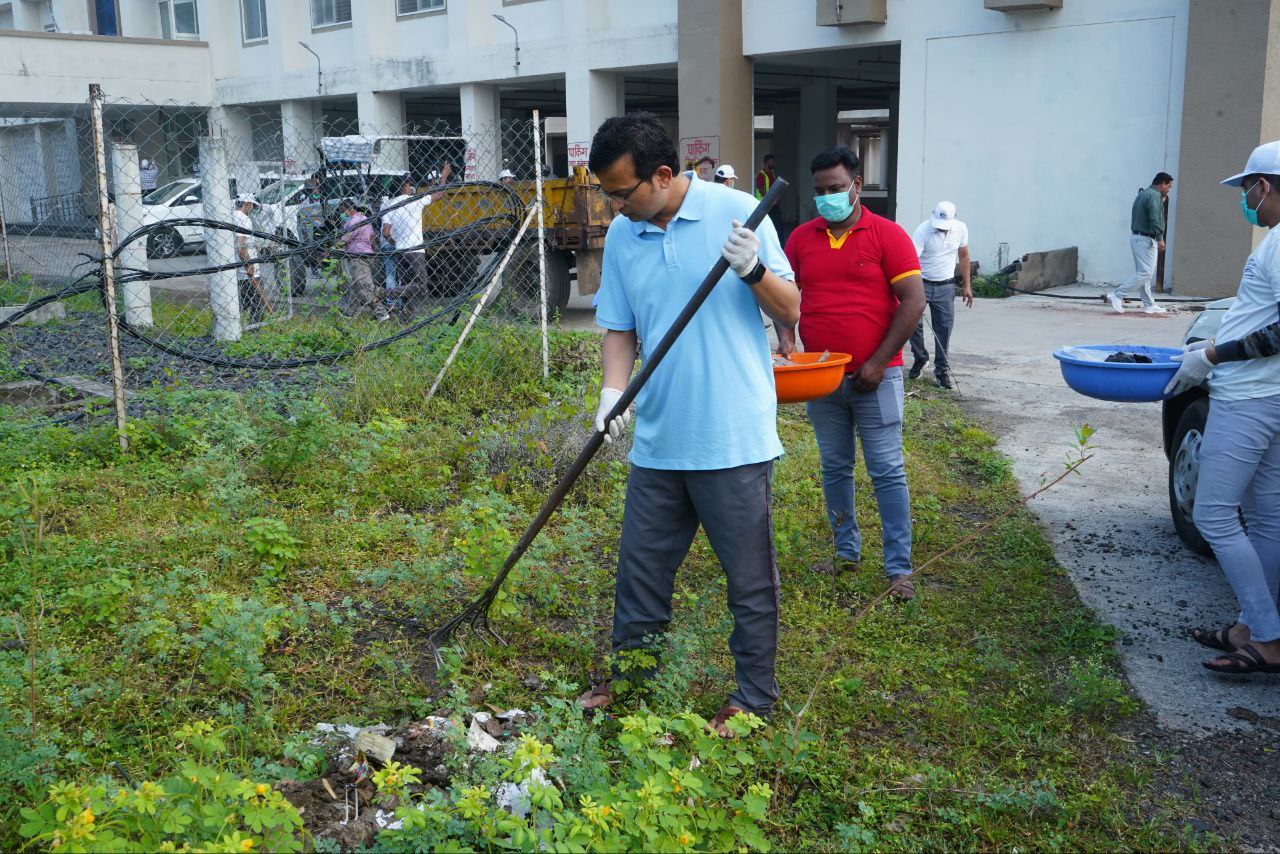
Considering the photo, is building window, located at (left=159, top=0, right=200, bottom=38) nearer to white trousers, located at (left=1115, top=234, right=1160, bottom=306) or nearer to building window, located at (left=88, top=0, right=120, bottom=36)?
building window, located at (left=88, top=0, right=120, bottom=36)

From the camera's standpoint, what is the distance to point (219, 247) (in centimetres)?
940

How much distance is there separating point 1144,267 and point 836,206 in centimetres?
1226

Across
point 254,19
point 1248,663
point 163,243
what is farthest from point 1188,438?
point 254,19

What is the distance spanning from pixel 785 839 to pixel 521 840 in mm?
960

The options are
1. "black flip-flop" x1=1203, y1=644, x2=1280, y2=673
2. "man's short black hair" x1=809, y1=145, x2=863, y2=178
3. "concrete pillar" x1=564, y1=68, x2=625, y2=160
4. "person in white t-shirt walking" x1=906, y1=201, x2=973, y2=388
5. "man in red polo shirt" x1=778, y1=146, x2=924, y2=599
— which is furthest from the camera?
"concrete pillar" x1=564, y1=68, x2=625, y2=160

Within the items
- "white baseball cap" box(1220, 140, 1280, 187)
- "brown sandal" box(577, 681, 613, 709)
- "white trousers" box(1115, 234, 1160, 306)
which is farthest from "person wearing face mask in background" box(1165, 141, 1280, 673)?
"white trousers" box(1115, 234, 1160, 306)

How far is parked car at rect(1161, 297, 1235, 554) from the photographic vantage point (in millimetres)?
5262

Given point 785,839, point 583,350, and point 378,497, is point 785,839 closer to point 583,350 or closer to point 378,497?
point 378,497

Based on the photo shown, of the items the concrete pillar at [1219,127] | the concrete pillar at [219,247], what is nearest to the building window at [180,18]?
the concrete pillar at [219,247]

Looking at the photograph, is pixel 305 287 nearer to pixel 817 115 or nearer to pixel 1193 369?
pixel 1193 369

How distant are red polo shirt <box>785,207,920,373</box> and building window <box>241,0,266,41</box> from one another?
95.1 feet

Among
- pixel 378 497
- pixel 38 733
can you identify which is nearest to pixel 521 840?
pixel 38 733

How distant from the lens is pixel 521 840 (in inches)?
99.0

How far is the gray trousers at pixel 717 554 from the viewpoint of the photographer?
138 inches
